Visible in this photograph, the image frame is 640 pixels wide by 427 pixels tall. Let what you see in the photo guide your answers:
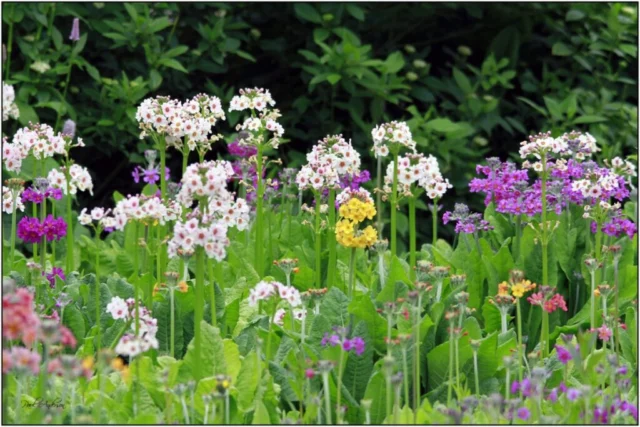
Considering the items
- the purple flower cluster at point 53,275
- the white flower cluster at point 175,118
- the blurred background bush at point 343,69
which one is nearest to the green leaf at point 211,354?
the white flower cluster at point 175,118

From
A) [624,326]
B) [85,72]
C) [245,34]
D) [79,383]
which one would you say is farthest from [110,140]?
[624,326]

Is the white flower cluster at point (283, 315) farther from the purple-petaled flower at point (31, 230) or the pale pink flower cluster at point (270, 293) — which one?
the purple-petaled flower at point (31, 230)

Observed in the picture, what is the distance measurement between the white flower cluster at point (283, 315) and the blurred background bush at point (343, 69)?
2096mm

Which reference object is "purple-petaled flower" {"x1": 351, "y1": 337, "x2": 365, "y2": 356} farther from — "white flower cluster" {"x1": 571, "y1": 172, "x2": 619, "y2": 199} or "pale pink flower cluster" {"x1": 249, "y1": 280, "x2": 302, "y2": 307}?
"white flower cluster" {"x1": 571, "y1": 172, "x2": 619, "y2": 199}

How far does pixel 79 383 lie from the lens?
2770 millimetres

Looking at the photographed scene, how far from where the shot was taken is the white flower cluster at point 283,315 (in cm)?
296

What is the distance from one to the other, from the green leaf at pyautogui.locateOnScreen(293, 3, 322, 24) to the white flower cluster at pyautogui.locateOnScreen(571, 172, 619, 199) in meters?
2.41

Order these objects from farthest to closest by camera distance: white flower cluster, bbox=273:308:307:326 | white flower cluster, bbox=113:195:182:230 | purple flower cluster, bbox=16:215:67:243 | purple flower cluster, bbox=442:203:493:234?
purple flower cluster, bbox=442:203:493:234 → purple flower cluster, bbox=16:215:67:243 → white flower cluster, bbox=273:308:307:326 → white flower cluster, bbox=113:195:182:230

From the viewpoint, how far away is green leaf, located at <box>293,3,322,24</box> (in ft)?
18.2

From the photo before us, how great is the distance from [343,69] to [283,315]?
2.50m

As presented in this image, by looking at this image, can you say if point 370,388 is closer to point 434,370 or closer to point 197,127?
point 434,370

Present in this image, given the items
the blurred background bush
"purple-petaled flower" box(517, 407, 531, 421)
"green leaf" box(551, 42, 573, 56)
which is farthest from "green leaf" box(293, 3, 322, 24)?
"purple-petaled flower" box(517, 407, 531, 421)

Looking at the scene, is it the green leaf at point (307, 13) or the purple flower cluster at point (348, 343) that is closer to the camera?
the purple flower cluster at point (348, 343)

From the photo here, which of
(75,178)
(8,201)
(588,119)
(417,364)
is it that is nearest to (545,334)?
(417,364)
